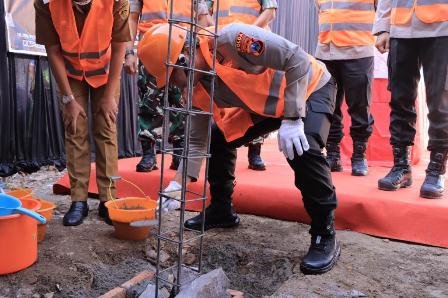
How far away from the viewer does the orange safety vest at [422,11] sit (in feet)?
8.06

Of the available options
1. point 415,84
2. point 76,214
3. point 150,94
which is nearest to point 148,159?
point 150,94

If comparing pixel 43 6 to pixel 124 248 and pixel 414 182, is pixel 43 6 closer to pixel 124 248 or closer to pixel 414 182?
pixel 124 248

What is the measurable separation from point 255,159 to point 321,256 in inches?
59.8

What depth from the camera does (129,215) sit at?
2312mm

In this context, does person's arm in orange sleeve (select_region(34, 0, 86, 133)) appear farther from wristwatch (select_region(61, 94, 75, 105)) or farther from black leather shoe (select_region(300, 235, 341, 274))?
black leather shoe (select_region(300, 235, 341, 274))

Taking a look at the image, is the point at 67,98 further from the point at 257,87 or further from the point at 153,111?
the point at 257,87

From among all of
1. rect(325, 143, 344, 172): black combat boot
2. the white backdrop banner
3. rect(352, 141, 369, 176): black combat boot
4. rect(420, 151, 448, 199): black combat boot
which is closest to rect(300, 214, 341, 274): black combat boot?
rect(420, 151, 448, 199): black combat boot

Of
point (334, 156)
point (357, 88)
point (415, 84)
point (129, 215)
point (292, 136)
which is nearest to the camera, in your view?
point (292, 136)

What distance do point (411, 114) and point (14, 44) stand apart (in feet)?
11.2

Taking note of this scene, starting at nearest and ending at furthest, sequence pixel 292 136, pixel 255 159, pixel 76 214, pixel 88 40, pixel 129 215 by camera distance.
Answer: pixel 292 136
pixel 129 215
pixel 88 40
pixel 76 214
pixel 255 159

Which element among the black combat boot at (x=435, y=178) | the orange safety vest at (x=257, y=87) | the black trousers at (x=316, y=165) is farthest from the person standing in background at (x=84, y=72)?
the black combat boot at (x=435, y=178)

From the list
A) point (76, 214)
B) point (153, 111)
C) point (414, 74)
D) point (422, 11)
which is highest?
point (422, 11)

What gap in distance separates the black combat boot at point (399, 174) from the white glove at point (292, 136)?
3.19 feet

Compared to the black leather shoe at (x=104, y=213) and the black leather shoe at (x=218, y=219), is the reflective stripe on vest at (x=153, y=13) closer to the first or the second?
the black leather shoe at (x=104, y=213)
